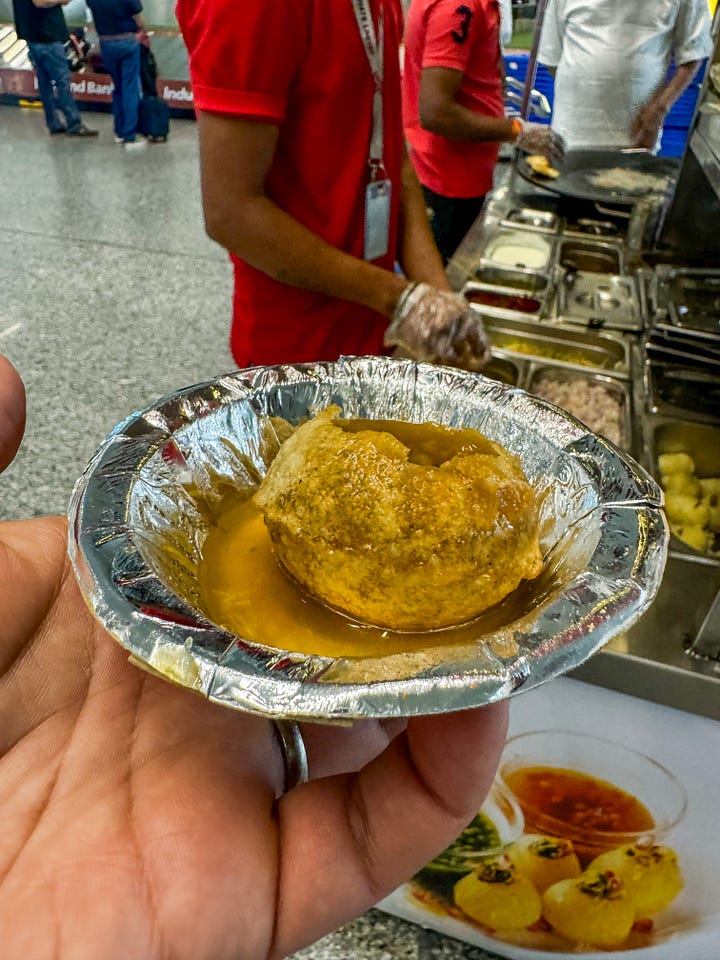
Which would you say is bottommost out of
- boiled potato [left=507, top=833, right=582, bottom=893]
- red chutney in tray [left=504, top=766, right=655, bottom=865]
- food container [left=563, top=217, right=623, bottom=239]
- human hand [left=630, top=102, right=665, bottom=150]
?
boiled potato [left=507, top=833, right=582, bottom=893]

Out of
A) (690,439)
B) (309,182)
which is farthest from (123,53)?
(690,439)

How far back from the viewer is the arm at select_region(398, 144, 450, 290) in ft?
6.65

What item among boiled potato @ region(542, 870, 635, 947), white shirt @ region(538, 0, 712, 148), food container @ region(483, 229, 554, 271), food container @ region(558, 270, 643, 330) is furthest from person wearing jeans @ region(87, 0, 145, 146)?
boiled potato @ region(542, 870, 635, 947)

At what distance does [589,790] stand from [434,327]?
3.51 ft

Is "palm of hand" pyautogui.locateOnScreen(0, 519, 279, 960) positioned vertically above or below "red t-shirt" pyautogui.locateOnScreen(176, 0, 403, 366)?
below

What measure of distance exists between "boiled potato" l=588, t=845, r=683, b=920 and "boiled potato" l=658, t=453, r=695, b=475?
84cm

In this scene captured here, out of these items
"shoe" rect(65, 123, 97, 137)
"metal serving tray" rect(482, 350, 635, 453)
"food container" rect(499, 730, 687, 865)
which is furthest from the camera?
"shoe" rect(65, 123, 97, 137)

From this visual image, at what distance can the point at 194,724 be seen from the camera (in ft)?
2.87

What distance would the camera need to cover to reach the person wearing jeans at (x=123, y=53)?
5883mm

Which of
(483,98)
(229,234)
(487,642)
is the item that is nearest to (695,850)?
(487,642)

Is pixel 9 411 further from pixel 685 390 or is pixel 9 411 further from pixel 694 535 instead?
pixel 685 390

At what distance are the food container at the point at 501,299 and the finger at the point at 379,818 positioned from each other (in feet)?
6.03

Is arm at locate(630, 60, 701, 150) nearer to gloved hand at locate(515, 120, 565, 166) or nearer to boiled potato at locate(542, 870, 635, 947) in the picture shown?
gloved hand at locate(515, 120, 565, 166)

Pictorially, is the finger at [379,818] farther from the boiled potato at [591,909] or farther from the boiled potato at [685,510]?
the boiled potato at [685,510]
